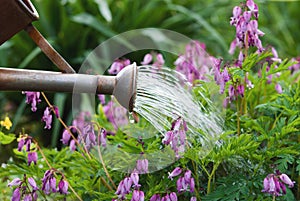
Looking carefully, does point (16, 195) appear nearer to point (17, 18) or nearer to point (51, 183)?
point (51, 183)

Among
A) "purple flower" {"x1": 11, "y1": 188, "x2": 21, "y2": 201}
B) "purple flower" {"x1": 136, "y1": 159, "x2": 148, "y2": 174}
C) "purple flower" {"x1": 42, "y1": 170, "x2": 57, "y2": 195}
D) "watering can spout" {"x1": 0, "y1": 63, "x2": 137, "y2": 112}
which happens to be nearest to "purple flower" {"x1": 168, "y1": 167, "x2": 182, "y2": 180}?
"purple flower" {"x1": 136, "y1": 159, "x2": 148, "y2": 174}

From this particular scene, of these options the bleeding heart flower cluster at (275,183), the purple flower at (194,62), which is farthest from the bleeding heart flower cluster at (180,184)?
the purple flower at (194,62)

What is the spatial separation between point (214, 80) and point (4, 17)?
797mm

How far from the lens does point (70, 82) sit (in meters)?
1.78

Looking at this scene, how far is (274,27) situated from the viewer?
6.38 meters

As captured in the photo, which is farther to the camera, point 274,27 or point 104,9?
point 274,27

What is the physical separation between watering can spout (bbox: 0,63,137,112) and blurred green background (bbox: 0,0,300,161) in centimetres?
228

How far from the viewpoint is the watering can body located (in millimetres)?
1671

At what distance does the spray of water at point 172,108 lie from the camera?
1995 millimetres

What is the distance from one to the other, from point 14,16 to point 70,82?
258 millimetres

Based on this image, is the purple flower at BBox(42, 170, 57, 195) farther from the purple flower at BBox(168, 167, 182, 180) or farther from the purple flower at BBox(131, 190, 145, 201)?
the purple flower at BBox(168, 167, 182, 180)

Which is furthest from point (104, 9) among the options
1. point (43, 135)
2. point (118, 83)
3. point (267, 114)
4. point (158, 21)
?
point (118, 83)

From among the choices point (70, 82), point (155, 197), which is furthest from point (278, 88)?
point (70, 82)

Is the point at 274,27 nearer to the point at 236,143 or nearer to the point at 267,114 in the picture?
the point at 267,114
